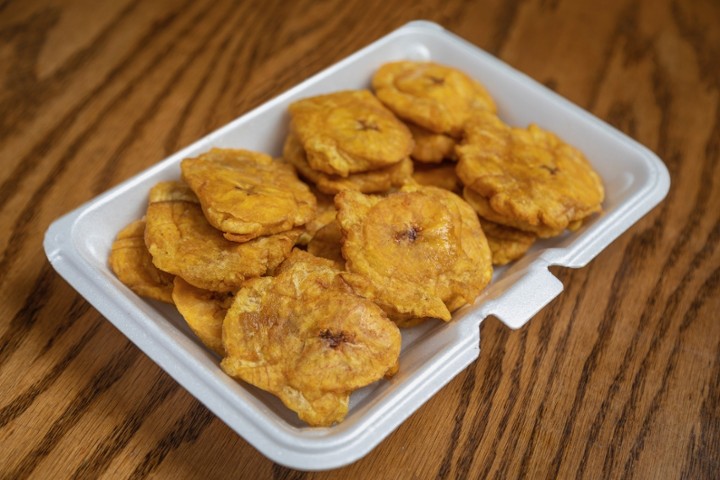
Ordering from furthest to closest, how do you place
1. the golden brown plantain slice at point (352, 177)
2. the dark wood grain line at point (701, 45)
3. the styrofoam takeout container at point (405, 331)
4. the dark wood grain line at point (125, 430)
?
the dark wood grain line at point (701, 45), the golden brown plantain slice at point (352, 177), the dark wood grain line at point (125, 430), the styrofoam takeout container at point (405, 331)

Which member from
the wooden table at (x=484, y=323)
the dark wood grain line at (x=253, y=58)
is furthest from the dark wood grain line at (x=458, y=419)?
the dark wood grain line at (x=253, y=58)

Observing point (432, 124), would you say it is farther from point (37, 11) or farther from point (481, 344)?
point (37, 11)

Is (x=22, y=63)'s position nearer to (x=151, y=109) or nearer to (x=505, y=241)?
(x=151, y=109)

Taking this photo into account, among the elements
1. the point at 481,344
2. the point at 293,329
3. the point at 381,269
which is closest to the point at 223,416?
the point at 293,329

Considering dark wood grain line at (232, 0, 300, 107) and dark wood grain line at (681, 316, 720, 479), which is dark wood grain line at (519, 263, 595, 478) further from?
dark wood grain line at (232, 0, 300, 107)

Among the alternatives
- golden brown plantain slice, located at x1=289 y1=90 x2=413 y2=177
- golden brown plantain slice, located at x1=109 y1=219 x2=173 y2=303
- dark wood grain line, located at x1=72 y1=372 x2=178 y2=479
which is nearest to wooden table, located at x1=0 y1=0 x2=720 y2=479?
dark wood grain line, located at x1=72 y1=372 x2=178 y2=479

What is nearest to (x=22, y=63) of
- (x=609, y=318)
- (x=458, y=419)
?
(x=458, y=419)

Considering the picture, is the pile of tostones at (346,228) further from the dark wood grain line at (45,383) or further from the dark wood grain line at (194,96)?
the dark wood grain line at (194,96)
